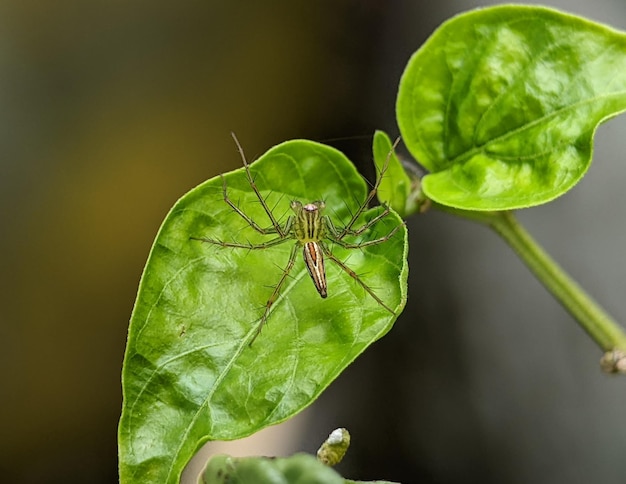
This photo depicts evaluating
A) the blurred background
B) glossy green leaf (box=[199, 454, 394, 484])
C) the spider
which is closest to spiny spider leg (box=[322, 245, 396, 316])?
the spider

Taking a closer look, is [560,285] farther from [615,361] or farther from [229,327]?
[229,327]

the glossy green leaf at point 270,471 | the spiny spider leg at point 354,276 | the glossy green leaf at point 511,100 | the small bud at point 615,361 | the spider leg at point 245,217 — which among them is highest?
the glossy green leaf at point 511,100

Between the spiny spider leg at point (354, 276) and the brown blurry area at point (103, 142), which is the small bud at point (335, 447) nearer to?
the spiny spider leg at point (354, 276)

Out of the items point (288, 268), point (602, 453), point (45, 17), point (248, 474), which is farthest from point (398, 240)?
point (45, 17)

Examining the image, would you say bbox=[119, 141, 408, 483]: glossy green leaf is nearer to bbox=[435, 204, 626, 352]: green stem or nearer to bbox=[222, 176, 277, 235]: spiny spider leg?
bbox=[222, 176, 277, 235]: spiny spider leg

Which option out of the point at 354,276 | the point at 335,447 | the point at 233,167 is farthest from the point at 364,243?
the point at 233,167

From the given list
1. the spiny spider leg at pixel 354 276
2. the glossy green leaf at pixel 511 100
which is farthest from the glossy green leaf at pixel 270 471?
the glossy green leaf at pixel 511 100
